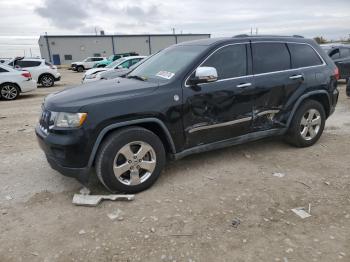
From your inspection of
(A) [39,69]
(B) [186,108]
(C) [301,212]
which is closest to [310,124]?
(C) [301,212]

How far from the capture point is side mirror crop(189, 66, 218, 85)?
394cm

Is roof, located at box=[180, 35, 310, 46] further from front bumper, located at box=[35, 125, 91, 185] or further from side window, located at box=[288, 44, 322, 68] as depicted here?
front bumper, located at box=[35, 125, 91, 185]

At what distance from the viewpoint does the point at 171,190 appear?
157 inches

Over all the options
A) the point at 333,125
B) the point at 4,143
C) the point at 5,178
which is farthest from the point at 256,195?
the point at 4,143

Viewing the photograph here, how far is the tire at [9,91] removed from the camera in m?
12.3

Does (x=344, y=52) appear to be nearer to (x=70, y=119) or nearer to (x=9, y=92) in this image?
(x=70, y=119)

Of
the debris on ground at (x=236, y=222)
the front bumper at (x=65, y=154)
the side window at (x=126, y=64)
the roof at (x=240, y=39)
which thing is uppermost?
the roof at (x=240, y=39)

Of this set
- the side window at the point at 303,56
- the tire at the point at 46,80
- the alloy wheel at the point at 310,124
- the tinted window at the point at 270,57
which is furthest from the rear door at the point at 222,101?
the tire at the point at 46,80

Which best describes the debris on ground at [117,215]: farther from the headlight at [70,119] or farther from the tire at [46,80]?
the tire at [46,80]

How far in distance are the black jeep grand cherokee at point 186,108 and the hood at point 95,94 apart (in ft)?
0.04

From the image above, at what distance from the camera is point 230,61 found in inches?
177

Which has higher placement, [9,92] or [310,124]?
[310,124]

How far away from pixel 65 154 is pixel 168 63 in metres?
1.87

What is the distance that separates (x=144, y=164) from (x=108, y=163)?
0.44m
